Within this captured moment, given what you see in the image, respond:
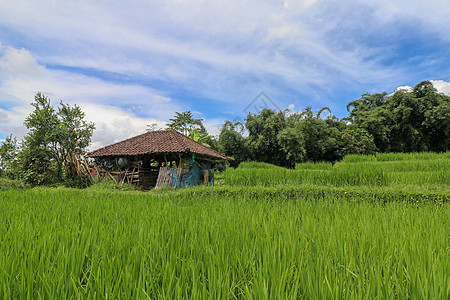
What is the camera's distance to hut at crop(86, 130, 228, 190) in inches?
404

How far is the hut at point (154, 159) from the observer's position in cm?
1027

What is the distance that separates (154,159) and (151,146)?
0.83 metres

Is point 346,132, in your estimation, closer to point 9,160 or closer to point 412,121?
point 412,121

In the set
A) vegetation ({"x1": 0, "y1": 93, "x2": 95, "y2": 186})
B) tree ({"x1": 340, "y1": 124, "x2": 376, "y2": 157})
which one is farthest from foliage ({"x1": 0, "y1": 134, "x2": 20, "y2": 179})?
tree ({"x1": 340, "y1": 124, "x2": 376, "y2": 157})

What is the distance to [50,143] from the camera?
11.7m

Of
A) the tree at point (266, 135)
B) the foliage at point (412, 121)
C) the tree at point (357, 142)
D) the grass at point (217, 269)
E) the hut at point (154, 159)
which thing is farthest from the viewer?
the tree at point (266, 135)

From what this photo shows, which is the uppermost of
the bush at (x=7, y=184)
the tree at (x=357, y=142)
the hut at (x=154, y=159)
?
the tree at (x=357, y=142)

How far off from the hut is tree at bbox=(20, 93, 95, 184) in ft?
4.35

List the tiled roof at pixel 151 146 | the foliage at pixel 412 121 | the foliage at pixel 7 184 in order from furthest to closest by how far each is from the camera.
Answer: the foliage at pixel 412 121
the tiled roof at pixel 151 146
the foliage at pixel 7 184

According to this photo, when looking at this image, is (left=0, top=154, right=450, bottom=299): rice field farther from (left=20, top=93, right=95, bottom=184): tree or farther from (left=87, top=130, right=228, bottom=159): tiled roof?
(left=20, top=93, right=95, bottom=184): tree

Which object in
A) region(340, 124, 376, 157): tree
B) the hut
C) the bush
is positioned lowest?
the bush

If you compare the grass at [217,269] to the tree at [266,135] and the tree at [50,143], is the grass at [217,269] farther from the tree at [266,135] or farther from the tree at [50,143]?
the tree at [266,135]

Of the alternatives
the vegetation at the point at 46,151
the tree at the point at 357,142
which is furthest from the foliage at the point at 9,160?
the tree at the point at 357,142

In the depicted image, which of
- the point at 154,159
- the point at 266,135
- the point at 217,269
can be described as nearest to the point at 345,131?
the point at 266,135
